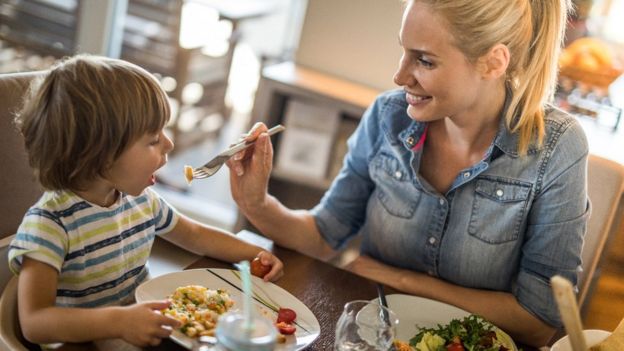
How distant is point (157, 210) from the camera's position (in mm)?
1458

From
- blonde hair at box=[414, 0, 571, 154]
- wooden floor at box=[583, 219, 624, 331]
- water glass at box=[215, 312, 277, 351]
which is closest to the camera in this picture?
water glass at box=[215, 312, 277, 351]

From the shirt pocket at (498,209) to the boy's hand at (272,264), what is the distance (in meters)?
0.44

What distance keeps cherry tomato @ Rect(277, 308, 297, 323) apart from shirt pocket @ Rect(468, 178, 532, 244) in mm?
518

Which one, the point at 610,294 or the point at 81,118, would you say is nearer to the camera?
the point at 81,118

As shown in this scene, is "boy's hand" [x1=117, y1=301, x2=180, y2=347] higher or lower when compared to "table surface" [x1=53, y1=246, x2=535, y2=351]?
higher

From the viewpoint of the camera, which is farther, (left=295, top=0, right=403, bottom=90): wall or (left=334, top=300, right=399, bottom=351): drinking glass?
(left=295, top=0, right=403, bottom=90): wall

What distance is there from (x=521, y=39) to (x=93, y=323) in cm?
102

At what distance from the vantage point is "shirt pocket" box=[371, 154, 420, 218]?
1.70 meters

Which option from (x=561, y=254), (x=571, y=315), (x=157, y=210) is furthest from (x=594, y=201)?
(x=157, y=210)

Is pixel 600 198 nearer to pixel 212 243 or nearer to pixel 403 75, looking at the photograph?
pixel 403 75

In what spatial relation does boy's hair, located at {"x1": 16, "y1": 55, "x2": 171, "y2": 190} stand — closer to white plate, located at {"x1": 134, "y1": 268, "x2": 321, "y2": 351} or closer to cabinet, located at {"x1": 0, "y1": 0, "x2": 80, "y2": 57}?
white plate, located at {"x1": 134, "y1": 268, "x2": 321, "y2": 351}

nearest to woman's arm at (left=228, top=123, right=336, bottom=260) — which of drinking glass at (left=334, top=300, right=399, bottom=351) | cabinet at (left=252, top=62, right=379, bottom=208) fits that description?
drinking glass at (left=334, top=300, right=399, bottom=351)

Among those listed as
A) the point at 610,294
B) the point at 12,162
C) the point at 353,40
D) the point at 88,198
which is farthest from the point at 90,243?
the point at 353,40

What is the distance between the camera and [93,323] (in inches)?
43.1
